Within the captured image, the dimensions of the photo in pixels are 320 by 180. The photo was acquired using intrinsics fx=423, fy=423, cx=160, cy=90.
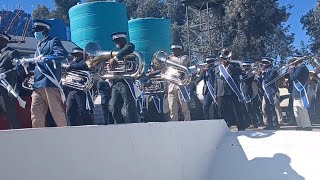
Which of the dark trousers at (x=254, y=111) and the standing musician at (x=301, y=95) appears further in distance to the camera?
the dark trousers at (x=254, y=111)

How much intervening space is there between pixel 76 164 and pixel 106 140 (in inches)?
11.8

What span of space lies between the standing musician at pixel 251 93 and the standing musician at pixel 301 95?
947 millimetres

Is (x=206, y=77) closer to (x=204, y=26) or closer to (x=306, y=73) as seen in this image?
(x=306, y=73)

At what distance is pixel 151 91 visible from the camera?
898 centimetres

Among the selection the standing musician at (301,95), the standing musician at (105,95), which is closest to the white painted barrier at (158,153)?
the standing musician at (105,95)

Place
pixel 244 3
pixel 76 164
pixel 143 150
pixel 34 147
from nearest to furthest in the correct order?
1. pixel 34 147
2. pixel 76 164
3. pixel 143 150
4. pixel 244 3

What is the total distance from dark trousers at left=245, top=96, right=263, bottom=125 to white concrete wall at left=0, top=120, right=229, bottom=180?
5025mm

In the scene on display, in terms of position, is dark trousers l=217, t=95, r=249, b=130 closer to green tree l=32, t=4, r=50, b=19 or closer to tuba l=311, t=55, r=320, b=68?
tuba l=311, t=55, r=320, b=68

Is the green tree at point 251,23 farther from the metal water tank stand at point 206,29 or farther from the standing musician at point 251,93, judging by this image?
the standing musician at point 251,93

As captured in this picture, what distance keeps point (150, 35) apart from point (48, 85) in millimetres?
10194

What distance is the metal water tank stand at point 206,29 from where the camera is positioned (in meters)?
20.0

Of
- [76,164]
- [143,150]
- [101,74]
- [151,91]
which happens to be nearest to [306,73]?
[151,91]

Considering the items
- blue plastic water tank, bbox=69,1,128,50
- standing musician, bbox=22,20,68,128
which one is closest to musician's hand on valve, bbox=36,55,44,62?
standing musician, bbox=22,20,68,128

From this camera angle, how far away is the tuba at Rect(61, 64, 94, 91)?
20.1 ft
